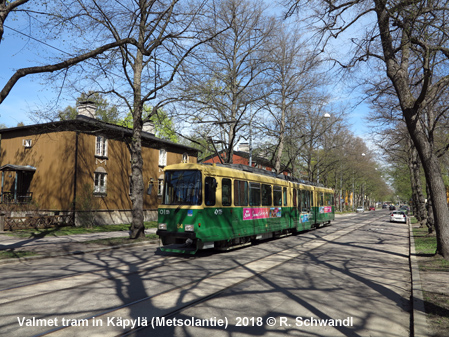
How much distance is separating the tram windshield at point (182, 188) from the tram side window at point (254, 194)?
3.31 metres

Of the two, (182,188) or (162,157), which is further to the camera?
(162,157)

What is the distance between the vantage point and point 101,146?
2670 cm

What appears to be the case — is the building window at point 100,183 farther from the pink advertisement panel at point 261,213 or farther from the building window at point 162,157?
the pink advertisement panel at point 261,213

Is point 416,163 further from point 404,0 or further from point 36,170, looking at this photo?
point 36,170

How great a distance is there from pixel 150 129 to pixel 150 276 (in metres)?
29.9

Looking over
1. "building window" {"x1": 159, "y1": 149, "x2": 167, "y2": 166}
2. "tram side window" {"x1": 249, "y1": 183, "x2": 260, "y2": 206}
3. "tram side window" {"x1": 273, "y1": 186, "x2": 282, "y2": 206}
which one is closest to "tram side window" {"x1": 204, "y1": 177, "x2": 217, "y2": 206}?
"tram side window" {"x1": 249, "y1": 183, "x2": 260, "y2": 206}

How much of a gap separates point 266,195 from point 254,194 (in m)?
1.39

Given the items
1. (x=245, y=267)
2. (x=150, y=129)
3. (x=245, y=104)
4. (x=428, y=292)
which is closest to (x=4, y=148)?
(x=150, y=129)

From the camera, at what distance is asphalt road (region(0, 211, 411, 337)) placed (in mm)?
5223

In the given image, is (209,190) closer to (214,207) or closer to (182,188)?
(214,207)

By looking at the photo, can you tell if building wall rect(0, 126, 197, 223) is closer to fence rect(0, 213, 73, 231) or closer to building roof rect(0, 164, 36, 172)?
building roof rect(0, 164, 36, 172)

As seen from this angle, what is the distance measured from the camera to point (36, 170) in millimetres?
25578

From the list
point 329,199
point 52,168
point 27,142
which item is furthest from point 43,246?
point 329,199

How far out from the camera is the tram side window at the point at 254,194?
47.1 feet
